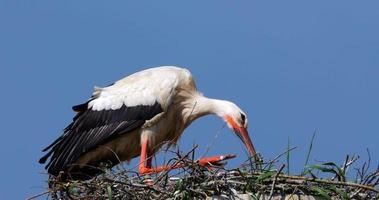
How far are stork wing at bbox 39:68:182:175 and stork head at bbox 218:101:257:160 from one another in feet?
2.05

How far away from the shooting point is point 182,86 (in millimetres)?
12766

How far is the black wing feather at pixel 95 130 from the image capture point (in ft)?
40.9

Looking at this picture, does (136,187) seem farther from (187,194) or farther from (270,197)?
(270,197)

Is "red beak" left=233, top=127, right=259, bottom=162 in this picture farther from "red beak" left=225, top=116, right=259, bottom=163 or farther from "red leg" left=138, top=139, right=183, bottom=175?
"red leg" left=138, top=139, right=183, bottom=175

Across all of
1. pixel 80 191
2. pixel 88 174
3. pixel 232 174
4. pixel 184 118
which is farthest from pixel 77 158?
pixel 232 174

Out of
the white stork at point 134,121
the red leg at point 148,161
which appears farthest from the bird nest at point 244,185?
the white stork at point 134,121

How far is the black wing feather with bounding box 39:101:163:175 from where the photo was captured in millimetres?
12477

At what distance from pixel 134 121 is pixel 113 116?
248 millimetres

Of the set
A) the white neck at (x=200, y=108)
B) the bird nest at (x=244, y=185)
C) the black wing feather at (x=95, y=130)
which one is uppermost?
the white neck at (x=200, y=108)

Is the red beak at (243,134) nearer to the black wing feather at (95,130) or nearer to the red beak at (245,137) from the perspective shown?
the red beak at (245,137)

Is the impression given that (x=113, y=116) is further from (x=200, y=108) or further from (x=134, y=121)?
(x=200, y=108)

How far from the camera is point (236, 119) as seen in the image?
12.8 metres

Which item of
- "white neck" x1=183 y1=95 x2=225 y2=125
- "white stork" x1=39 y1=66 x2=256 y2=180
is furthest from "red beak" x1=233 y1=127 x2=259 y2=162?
"white neck" x1=183 y1=95 x2=225 y2=125

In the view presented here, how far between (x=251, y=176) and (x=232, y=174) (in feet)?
0.54
